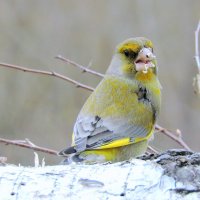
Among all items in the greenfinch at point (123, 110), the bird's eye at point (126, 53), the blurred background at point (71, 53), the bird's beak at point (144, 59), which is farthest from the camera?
the blurred background at point (71, 53)

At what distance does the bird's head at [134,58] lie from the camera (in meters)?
4.07

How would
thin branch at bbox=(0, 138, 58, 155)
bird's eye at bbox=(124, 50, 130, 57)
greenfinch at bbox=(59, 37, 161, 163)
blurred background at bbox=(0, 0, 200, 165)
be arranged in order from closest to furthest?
1. thin branch at bbox=(0, 138, 58, 155)
2. greenfinch at bbox=(59, 37, 161, 163)
3. bird's eye at bbox=(124, 50, 130, 57)
4. blurred background at bbox=(0, 0, 200, 165)

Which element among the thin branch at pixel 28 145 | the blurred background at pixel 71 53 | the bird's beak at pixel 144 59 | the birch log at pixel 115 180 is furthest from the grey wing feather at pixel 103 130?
the blurred background at pixel 71 53

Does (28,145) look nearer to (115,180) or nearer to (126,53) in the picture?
(126,53)

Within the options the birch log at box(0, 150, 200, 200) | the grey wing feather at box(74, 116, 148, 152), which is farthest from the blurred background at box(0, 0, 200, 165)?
the birch log at box(0, 150, 200, 200)

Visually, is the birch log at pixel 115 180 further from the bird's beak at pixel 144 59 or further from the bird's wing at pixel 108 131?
the bird's beak at pixel 144 59

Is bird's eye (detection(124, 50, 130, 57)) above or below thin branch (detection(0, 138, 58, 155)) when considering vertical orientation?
above

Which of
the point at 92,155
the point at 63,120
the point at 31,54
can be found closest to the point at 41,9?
the point at 31,54

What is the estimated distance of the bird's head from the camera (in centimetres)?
407

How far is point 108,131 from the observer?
396 centimetres

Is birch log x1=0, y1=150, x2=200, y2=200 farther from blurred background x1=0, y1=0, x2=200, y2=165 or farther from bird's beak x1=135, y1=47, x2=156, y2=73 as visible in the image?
blurred background x1=0, y1=0, x2=200, y2=165

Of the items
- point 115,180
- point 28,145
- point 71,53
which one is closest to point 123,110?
point 28,145

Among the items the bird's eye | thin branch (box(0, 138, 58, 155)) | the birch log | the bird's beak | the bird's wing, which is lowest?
the birch log

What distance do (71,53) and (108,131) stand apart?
6.29 metres
